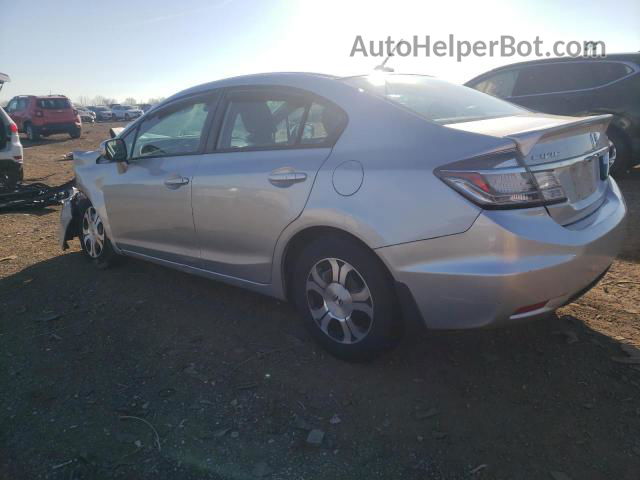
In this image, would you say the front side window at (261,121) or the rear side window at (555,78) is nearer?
the front side window at (261,121)

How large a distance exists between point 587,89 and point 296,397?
21.1 ft

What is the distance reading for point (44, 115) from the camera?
21016 mm

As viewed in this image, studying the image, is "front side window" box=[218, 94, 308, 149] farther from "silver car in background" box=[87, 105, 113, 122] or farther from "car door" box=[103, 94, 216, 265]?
"silver car in background" box=[87, 105, 113, 122]

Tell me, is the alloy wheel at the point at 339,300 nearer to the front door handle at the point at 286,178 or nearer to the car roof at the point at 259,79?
the front door handle at the point at 286,178

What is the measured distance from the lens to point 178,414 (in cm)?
247

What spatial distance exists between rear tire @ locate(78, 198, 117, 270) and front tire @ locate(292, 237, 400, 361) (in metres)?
2.46

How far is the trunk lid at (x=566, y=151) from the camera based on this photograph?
2.24 m

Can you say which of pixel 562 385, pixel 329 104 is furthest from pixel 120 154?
pixel 562 385

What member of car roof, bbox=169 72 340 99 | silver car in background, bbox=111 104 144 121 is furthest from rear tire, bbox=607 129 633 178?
silver car in background, bbox=111 104 144 121

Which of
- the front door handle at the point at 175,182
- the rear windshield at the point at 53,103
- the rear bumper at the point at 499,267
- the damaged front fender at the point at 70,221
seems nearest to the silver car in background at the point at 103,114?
the rear windshield at the point at 53,103

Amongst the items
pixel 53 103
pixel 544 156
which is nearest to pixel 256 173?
pixel 544 156

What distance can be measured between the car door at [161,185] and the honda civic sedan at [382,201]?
0.02 m

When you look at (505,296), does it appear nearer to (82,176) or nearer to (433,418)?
(433,418)

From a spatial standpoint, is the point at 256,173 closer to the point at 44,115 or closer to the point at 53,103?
the point at 44,115
